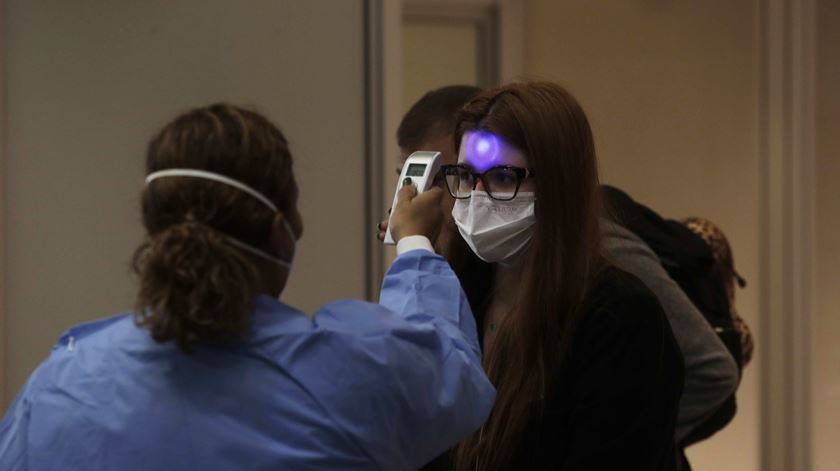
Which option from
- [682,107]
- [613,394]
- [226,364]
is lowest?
[613,394]

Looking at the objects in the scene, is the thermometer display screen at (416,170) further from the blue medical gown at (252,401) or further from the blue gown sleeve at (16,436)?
the blue gown sleeve at (16,436)

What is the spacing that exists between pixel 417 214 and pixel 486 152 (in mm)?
170

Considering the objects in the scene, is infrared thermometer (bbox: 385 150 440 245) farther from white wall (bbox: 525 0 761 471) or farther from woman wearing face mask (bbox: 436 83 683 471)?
white wall (bbox: 525 0 761 471)

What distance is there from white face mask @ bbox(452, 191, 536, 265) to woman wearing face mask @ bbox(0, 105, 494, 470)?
1.27ft

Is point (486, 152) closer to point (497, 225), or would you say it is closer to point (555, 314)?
point (497, 225)

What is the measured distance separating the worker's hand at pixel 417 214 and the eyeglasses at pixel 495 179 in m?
0.09

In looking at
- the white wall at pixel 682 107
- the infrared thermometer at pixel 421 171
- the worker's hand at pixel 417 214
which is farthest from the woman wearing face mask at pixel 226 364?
the white wall at pixel 682 107

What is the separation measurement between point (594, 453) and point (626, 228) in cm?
78

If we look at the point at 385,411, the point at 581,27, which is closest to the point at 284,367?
the point at 385,411

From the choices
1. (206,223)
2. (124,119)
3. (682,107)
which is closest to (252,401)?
(206,223)

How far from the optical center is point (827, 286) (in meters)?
4.16

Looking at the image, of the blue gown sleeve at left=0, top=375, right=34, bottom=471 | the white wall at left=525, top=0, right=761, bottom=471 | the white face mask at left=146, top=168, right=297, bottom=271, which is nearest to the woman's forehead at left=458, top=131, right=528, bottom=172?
the white face mask at left=146, top=168, right=297, bottom=271

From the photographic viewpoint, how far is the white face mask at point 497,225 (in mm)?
1475

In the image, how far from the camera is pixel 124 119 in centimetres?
226
